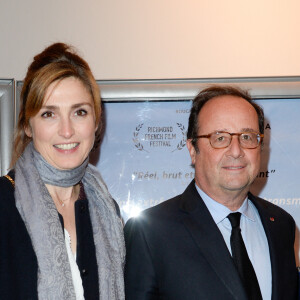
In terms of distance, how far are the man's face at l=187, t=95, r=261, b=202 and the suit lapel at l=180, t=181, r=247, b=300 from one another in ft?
0.26

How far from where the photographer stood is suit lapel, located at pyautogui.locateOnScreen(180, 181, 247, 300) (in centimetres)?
194

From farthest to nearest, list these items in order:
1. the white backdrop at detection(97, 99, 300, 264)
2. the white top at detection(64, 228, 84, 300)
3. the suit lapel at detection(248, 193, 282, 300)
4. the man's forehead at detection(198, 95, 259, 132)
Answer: the white backdrop at detection(97, 99, 300, 264)
the man's forehead at detection(198, 95, 259, 132)
the suit lapel at detection(248, 193, 282, 300)
the white top at detection(64, 228, 84, 300)

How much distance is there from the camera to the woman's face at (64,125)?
1.94m

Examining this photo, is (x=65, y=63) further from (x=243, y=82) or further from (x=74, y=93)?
(x=243, y=82)

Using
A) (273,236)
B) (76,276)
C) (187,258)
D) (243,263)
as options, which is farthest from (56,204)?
(273,236)

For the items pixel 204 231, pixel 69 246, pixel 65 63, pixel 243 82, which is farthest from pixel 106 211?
pixel 243 82

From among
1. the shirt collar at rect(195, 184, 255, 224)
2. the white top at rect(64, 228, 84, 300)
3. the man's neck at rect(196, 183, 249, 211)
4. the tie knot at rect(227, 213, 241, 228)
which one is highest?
the man's neck at rect(196, 183, 249, 211)

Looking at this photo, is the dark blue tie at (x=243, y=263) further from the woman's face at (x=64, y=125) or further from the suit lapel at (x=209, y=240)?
the woman's face at (x=64, y=125)

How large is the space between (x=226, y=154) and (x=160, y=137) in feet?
1.98

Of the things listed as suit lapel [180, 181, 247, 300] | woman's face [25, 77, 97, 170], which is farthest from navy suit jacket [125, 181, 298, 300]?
woman's face [25, 77, 97, 170]

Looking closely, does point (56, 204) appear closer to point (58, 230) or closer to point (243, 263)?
point (58, 230)

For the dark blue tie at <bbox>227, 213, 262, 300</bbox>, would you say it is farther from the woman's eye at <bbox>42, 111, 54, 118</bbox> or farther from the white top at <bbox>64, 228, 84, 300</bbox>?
the woman's eye at <bbox>42, 111, 54, 118</bbox>

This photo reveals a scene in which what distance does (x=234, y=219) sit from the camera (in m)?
2.12

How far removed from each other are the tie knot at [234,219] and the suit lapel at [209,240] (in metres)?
0.08
